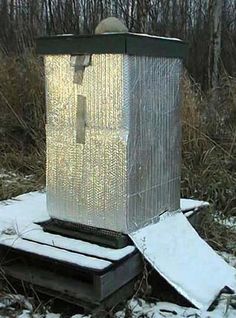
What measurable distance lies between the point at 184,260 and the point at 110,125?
772 millimetres

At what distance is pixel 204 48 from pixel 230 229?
7.29m

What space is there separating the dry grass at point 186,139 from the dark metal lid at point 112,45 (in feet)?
4.23

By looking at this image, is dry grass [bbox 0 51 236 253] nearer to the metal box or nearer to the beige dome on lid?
the metal box

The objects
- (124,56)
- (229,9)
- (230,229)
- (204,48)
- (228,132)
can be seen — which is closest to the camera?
(124,56)

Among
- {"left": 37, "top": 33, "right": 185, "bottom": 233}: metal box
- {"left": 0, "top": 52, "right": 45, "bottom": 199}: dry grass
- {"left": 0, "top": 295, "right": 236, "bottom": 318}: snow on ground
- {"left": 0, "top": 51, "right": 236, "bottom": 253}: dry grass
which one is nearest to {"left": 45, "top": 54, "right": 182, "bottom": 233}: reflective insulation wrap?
{"left": 37, "top": 33, "right": 185, "bottom": 233}: metal box

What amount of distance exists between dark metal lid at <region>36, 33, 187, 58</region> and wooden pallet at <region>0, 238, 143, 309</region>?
967mm

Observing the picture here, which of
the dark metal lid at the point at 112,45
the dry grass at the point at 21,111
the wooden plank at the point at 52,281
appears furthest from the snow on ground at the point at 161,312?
the dry grass at the point at 21,111

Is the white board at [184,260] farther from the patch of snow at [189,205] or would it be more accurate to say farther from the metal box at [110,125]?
the patch of snow at [189,205]

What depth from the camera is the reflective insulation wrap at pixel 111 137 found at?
237cm

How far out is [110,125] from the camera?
2.39 meters

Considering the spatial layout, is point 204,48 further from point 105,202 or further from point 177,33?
point 105,202

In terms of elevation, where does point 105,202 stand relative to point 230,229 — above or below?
above

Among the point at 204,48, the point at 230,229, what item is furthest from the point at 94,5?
the point at 230,229

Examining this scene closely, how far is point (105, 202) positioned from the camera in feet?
8.04
